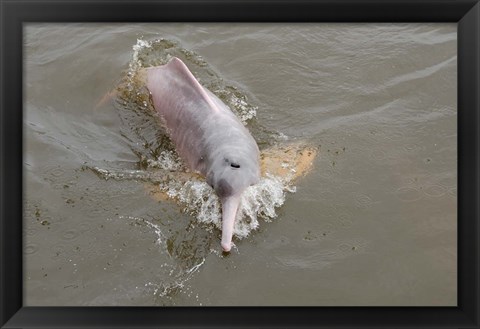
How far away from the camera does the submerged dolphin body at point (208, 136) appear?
22.4 ft

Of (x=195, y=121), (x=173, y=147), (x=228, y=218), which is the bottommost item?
(x=228, y=218)

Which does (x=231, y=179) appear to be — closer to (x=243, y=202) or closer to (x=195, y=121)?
(x=243, y=202)

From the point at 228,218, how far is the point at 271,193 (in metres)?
0.98

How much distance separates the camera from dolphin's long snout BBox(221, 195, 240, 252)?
20.3ft

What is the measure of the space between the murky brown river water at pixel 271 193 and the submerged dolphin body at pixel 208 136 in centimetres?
41

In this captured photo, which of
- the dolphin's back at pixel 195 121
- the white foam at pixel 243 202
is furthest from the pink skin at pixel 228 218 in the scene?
the dolphin's back at pixel 195 121

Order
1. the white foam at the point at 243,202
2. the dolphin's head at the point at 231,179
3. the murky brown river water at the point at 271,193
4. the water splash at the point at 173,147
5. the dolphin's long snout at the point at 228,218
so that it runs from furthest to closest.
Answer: the water splash at the point at 173,147 < the white foam at the point at 243,202 < the dolphin's head at the point at 231,179 < the murky brown river water at the point at 271,193 < the dolphin's long snout at the point at 228,218

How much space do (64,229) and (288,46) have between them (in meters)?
5.43

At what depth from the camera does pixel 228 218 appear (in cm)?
644

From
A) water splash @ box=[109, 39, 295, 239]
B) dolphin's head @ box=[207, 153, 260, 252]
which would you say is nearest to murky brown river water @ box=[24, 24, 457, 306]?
water splash @ box=[109, 39, 295, 239]

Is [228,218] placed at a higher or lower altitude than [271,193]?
lower

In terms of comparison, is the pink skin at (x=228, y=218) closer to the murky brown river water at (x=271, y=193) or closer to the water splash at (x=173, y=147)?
the water splash at (x=173, y=147)
